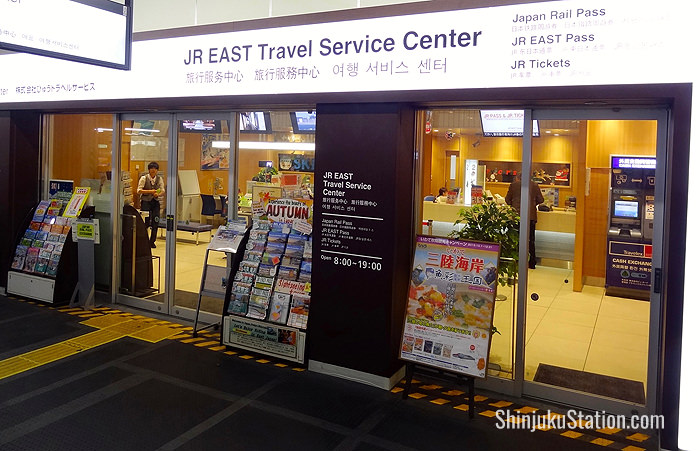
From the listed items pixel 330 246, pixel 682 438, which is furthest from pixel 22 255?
pixel 682 438

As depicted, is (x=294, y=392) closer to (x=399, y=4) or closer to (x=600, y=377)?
(x=600, y=377)

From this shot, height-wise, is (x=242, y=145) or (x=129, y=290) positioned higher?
(x=242, y=145)

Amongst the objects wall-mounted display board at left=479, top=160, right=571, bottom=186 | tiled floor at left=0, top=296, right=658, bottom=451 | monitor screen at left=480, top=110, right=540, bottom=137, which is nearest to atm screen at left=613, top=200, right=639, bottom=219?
wall-mounted display board at left=479, top=160, right=571, bottom=186

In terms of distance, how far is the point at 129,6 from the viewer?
405cm

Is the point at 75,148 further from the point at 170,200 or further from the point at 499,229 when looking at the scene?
the point at 499,229

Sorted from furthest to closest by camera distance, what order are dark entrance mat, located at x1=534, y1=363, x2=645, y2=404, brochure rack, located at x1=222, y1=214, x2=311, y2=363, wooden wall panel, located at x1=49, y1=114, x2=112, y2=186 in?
1. wooden wall panel, located at x1=49, y1=114, x2=112, y2=186
2. brochure rack, located at x1=222, y1=214, x2=311, y2=363
3. dark entrance mat, located at x1=534, y1=363, x2=645, y2=404

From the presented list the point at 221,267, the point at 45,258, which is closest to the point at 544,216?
the point at 221,267

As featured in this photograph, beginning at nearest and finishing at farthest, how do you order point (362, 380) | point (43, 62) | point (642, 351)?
1. point (642, 351)
2. point (362, 380)
3. point (43, 62)

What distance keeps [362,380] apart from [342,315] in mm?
521

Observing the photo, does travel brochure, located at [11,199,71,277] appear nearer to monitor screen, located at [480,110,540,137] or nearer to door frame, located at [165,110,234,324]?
door frame, located at [165,110,234,324]

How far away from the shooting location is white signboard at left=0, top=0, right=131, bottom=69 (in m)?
3.34

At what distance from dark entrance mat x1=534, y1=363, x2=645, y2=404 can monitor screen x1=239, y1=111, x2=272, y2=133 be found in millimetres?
3207

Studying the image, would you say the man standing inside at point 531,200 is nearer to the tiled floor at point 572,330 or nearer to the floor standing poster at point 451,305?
the tiled floor at point 572,330

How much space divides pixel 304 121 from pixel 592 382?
126 inches
